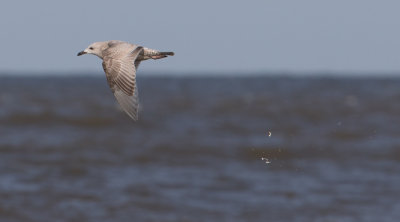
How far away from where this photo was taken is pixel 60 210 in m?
10.6

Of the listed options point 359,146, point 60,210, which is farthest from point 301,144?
point 60,210

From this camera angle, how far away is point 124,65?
15.7 ft

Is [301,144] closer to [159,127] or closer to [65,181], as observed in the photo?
[159,127]

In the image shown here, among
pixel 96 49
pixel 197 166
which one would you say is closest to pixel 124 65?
pixel 96 49

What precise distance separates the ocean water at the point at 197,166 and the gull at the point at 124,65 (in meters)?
5.55

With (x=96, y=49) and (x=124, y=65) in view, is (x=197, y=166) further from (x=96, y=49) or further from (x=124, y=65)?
(x=124, y=65)

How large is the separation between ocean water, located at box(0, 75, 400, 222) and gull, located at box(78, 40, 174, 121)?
18.2 ft

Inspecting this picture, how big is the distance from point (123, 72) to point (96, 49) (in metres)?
0.24

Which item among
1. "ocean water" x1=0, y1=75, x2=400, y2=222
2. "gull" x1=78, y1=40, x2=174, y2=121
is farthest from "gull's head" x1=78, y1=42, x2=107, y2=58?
"ocean water" x1=0, y1=75, x2=400, y2=222

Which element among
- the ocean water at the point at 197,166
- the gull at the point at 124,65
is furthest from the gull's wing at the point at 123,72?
the ocean water at the point at 197,166

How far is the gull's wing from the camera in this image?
15.6 ft

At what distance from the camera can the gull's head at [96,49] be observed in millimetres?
4932

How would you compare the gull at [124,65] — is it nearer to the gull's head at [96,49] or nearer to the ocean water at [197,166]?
the gull's head at [96,49]

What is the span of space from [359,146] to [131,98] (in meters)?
11.9
